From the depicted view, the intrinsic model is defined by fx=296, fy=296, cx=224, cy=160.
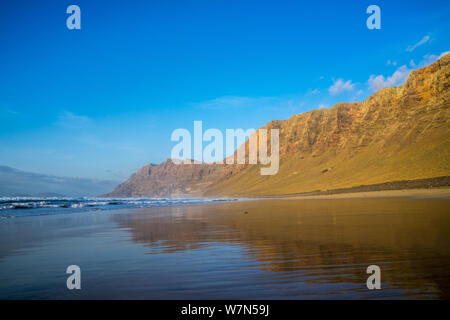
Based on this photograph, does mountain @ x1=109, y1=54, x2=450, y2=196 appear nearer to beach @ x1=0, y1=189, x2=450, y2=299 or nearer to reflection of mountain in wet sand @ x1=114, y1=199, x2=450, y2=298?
reflection of mountain in wet sand @ x1=114, y1=199, x2=450, y2=298

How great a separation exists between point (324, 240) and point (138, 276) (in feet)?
25.5

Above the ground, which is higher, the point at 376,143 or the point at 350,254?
the point at 376,143

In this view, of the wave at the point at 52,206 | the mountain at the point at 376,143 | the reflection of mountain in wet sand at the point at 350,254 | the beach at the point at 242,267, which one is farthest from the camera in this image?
the mountain at the point at 376,143

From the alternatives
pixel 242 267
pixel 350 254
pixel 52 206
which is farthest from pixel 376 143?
pixel 242 267

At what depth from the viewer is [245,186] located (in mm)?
191750

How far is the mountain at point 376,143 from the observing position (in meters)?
92.9

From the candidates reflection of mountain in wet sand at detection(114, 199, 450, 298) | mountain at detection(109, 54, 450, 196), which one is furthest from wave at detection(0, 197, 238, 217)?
mountain at detection(109, 54, 450, 196)

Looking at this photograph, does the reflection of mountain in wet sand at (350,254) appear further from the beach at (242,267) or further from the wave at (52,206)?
the wave at (52,206)

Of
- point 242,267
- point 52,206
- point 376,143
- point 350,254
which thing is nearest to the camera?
point 242,267

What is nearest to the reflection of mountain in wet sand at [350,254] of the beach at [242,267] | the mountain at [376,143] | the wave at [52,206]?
the beach at [242,267]

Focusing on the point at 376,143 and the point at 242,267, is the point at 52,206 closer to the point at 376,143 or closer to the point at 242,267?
the point at 242,267

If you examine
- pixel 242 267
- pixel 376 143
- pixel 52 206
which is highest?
pixel 376 143

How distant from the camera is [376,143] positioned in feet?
416

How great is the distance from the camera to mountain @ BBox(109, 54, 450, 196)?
92.9 metres
